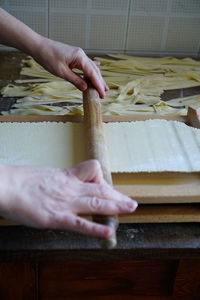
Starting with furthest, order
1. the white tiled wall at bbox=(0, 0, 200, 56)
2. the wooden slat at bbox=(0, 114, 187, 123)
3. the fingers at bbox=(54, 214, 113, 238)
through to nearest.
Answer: the white tiled wall at bbox=(0, 0, 200, 56), the wooden slat at bbox=(0, 114, 187, 123), the fingers at bbox=(54, 214, 113, 238)

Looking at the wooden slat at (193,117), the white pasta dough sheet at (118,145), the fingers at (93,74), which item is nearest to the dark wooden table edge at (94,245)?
the white pasta dough sheet at (118,145)

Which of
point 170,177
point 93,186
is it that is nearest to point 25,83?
point 170,177

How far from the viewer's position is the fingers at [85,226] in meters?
0.66

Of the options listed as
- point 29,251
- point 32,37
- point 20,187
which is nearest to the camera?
point 20,187

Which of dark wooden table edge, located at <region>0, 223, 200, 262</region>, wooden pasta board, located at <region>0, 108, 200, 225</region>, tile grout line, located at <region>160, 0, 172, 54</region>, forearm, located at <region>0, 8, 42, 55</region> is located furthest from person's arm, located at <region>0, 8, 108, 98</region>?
tile grout line, located at <region>160, 0, 172, 54</region>

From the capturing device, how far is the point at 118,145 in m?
1.01

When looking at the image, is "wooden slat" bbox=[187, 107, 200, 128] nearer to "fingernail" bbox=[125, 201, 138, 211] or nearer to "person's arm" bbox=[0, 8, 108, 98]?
"person's arm" bbox=[0, 8, 108, 98]

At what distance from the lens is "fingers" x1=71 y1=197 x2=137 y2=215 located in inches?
27.3

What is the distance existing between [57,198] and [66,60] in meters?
0.58

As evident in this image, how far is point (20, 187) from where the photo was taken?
0.71m

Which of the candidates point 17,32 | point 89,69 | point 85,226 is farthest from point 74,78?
point 85,226

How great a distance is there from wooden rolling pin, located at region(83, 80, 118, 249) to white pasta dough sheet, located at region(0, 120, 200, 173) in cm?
6

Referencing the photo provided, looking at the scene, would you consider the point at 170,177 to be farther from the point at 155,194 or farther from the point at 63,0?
the point at 63,0

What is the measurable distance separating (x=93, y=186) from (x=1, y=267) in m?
0.34
